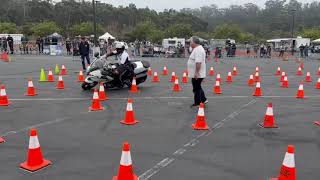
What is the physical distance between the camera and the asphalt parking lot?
206 inches

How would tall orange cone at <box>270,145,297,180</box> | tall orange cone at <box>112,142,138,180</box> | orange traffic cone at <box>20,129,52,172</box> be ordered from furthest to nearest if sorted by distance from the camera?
orange traffic cone at <box>20,129,52,172</box>
tall orange cone at <box>112,142,138,180</box>
tall orange cone at <box>270,145,297,180</box>

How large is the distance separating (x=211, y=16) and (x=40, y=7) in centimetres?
7310

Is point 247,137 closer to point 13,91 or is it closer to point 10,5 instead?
point 13,91

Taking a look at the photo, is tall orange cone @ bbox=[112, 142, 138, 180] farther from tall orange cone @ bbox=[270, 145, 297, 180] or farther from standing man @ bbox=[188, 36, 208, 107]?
standing man @ bbox=[188, 36, 208, 107]

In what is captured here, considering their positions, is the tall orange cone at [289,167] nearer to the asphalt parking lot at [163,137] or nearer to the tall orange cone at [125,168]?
the asphalt parking lot at [163,137]

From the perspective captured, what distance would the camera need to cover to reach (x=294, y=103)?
35.3 ft

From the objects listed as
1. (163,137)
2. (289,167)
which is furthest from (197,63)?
(289,167)

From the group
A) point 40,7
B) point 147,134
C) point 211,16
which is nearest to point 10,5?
point 40,7

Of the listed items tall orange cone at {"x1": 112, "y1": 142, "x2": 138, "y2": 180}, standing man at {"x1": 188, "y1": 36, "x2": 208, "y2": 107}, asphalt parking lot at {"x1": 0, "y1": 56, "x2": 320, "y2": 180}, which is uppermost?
standing man at {"x1": 188, "y1": 36, "x2": 208, "y2": 107}

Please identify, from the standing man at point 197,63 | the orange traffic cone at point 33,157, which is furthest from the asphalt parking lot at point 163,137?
the standing man at point 197,63

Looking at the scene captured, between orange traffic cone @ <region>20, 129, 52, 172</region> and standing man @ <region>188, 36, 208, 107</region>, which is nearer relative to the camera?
orange traffic cone @ <region>20, 129, 52, 172</region>

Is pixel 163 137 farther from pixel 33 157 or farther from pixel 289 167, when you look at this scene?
pixel 289 167

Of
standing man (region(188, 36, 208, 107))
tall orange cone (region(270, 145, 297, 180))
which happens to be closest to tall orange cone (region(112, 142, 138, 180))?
tall orange cone (region(270, 145, 297, 180))

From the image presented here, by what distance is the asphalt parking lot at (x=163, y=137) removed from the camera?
5.23 m
